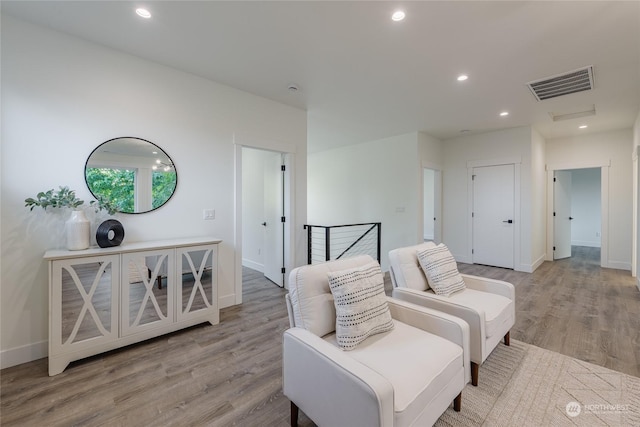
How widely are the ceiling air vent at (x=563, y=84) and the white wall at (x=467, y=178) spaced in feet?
5.21

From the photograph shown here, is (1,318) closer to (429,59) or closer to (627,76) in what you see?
(429,59)

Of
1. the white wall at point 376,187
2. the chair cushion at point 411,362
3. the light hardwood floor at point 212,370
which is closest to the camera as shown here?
the chair cushion at point 411,362

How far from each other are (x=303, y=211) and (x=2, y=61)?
3151 mm

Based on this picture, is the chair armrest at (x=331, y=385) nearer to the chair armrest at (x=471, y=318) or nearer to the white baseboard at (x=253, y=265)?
the chair armrest at (x=471, y=318)

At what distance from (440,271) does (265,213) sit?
3.05m

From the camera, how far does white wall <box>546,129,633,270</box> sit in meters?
5.05

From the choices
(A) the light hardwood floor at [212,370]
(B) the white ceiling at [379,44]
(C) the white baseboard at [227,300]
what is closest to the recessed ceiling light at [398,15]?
→ (B) the white ceiling at [379,44]

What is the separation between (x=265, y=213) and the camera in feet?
15.1

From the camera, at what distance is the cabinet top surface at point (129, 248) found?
6.73 ft

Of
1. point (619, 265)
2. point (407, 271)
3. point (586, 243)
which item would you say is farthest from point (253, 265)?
point (586, 243)

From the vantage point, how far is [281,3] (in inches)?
77.3

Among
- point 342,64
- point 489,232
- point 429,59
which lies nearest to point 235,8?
point 342,64

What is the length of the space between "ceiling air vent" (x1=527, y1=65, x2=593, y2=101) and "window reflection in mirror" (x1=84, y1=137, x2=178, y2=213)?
4.30 m

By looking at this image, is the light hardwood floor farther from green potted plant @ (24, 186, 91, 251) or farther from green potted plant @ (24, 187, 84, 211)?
green potted plant @ (24, 187, 84, 211)
